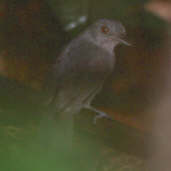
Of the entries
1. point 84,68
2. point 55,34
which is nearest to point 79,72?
point 84,68

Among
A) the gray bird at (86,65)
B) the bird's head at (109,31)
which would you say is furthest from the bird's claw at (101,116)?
the bird's head at (109,31)

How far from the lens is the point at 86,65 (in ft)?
2.96

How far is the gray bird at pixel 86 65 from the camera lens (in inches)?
34.2

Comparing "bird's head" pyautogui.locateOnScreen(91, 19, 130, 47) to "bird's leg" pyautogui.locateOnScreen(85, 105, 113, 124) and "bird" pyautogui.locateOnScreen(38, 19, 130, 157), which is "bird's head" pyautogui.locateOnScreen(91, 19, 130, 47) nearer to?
"bird" pyautogui.locateOnScreen(38, 19, 130, 157)

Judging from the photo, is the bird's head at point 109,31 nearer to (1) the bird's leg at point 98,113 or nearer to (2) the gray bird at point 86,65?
(2) the gray bird at point 86,65

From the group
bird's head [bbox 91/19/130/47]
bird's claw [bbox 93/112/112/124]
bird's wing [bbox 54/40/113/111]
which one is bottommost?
bird's claw [bbox 93/112/112/124]

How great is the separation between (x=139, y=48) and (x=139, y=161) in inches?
16.1

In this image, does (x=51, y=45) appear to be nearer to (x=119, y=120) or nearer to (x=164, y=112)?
(x=119, y=120)

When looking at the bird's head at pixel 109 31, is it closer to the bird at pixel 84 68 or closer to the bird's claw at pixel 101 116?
the bird at pixel 84 68

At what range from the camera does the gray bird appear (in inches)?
34.2

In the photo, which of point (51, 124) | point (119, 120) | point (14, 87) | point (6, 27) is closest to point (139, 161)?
point (119, 120)

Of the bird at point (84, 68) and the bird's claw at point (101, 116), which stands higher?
the bird at point (84, 68)

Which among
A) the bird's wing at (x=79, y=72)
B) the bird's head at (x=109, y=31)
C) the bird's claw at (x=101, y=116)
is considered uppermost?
the bird's head at (x=109, y=31)

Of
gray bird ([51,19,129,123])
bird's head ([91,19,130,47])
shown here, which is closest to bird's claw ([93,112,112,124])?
gray bird ([51,19,129,123])
